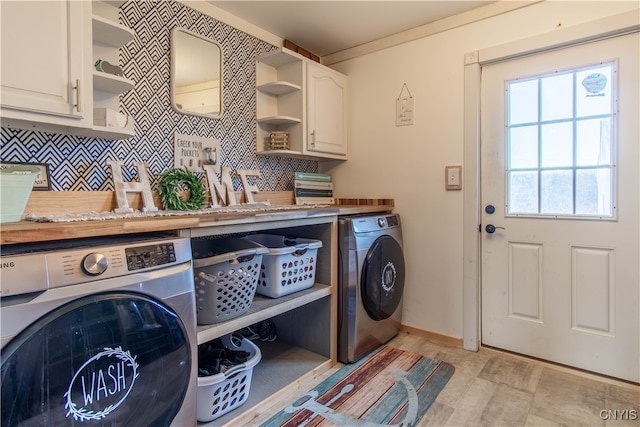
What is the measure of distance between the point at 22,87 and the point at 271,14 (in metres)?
1.58

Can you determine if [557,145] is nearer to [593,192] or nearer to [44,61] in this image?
[593,192]

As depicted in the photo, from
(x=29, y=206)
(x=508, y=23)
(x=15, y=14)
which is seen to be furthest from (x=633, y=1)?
(x=29, y=206)

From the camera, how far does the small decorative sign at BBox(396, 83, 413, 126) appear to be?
2.51 meters

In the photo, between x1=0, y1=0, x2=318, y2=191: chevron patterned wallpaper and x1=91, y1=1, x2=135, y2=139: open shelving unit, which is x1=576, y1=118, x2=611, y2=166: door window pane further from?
x1=91, y1=1, x2=135, y2=139: open shelving unit

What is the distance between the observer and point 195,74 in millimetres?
2055

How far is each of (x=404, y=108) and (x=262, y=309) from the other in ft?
5.86

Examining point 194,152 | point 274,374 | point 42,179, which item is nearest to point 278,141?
point 194,152

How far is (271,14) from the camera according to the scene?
7.48 ft

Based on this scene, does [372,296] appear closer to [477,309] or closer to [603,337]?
[477,309]

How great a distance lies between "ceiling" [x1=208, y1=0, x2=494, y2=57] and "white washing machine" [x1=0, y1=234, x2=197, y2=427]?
5.67 feet

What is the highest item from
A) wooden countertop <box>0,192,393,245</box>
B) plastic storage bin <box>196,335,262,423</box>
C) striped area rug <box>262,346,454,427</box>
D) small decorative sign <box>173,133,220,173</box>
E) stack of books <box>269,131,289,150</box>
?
stack of books <box>269,131,289,150</box>

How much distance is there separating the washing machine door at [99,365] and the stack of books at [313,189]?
165 centimetres

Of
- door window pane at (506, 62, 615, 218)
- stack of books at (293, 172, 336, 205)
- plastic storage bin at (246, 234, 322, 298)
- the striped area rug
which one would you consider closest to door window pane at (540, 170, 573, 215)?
door window pane at (506, 62, 615, 218)

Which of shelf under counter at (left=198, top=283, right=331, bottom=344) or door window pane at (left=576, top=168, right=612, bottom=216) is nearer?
shelf under counter at (left=198, top=283, right=331, bottom=344)
